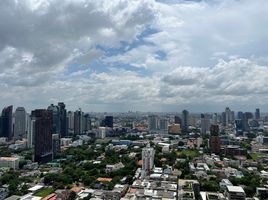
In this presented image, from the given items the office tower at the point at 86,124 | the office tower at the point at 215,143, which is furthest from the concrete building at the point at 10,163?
the office tower at the point at 86,124

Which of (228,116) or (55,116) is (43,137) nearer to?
(55,116)

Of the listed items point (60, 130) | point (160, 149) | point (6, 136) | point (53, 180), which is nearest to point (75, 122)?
point (60, 130)

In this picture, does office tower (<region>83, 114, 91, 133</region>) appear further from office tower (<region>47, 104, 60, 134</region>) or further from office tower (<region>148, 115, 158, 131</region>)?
office tower (<region>148, 115, 158, 131</region>)

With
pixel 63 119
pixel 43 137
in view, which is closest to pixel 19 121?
pixel 63 119

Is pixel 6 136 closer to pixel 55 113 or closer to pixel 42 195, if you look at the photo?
pixel 55 113

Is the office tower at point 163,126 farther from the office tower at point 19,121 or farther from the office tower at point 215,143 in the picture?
the office tower at point 19,121

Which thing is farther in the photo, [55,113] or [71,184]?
[55,113]

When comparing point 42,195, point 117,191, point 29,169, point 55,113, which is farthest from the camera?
point 55,113
